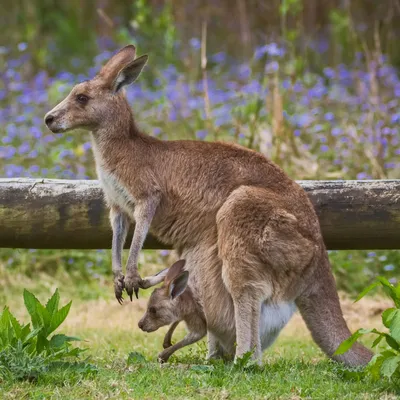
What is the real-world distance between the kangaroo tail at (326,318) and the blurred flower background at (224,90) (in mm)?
2512

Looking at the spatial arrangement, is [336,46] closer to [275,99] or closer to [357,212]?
[275,99]

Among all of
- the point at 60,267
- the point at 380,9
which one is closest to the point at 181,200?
the point at 60,267

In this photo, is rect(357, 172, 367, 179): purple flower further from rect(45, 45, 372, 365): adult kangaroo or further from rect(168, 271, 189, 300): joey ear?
rect(168, 271, 189, 300): joey ear

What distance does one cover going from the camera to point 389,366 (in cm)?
430

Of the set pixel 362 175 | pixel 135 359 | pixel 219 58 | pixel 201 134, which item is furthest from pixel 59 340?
pixel 219 58

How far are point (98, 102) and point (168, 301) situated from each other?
121 cm

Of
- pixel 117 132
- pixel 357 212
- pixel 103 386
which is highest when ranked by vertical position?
pixel 117 132

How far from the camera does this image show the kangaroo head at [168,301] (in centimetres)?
529

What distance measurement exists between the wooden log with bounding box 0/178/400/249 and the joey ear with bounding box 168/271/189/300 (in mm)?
639

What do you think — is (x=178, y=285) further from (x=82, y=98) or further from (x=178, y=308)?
(x=82, y=98)

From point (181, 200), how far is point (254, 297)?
0.74m

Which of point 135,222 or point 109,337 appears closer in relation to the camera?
point 135,222

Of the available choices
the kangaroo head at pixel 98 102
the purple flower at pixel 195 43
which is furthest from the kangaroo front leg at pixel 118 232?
the purple flower at pixel 195 43

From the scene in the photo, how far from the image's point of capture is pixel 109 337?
6.53 meters
